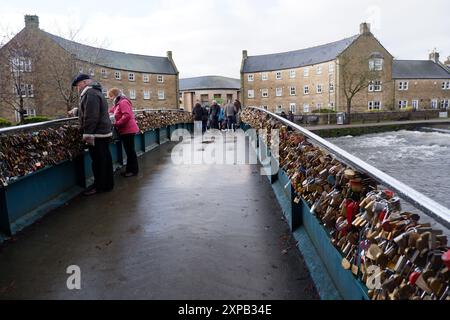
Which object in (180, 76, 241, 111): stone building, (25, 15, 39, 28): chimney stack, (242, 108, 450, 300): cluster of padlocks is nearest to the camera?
(242, 108, 450, 300): cluster of padlocks

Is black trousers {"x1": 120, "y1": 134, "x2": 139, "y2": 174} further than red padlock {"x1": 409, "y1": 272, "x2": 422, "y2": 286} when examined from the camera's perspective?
Yes

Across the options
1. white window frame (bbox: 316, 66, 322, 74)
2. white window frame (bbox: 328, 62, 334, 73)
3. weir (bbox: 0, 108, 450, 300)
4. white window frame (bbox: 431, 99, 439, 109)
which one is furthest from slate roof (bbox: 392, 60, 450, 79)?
weir (bbox: 0, 108, 450, 300)

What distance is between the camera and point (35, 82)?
2922cm

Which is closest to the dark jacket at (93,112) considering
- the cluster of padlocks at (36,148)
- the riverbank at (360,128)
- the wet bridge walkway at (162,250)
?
the cluster of padlocks at (36,148)

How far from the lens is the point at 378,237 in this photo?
6.57 ft

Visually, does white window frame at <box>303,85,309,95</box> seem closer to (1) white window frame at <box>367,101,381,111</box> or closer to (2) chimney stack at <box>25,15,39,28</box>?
(1) white window frame at <box>367,101,381,111</box>

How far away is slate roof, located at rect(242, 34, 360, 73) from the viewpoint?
5691 cm

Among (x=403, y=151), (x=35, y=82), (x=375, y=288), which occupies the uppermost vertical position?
(x=35, y=82)

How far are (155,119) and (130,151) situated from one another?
5.21m

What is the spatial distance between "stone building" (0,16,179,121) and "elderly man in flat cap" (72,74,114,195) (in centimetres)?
2142

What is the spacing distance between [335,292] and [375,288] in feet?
2.63

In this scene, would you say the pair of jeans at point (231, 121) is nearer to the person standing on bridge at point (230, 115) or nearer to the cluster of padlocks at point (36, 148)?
the person standing on bridge at point (230, 115)
